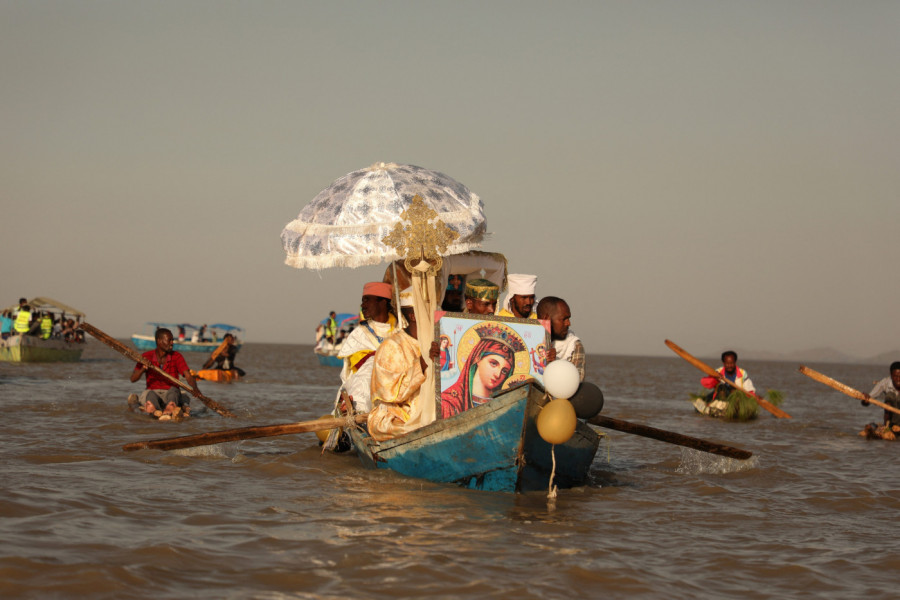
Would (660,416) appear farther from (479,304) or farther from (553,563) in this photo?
(553,563)

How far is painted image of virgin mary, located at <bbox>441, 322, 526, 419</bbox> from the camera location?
7.10 meters

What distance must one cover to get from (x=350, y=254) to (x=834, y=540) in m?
4.86

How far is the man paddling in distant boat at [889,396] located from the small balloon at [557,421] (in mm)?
8396

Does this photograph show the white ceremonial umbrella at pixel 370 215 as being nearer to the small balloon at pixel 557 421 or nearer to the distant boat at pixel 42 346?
the small balloon at pixel 557 421

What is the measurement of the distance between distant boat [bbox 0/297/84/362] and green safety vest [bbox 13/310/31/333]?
326mm

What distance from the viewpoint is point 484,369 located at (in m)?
7.11

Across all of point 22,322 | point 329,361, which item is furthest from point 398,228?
point 329,361

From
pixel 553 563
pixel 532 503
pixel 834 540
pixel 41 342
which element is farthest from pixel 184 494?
pixel 41 342

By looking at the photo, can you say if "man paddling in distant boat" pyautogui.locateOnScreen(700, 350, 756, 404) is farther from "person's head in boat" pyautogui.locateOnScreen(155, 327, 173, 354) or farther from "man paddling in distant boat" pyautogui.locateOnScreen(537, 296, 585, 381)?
"person's head in boat" pyautogui.locateOnScreen(155, 327, 173, 354)

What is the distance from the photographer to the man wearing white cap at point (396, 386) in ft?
24.4

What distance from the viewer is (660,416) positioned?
17656 mm

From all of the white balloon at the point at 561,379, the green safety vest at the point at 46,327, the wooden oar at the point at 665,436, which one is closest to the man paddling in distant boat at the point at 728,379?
the wooden oar at the point at 665,436

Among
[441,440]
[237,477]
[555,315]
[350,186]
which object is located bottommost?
[237,477]

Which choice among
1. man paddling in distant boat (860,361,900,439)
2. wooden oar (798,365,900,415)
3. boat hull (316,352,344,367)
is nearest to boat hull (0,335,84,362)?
boat hull (316,352,344,367)
